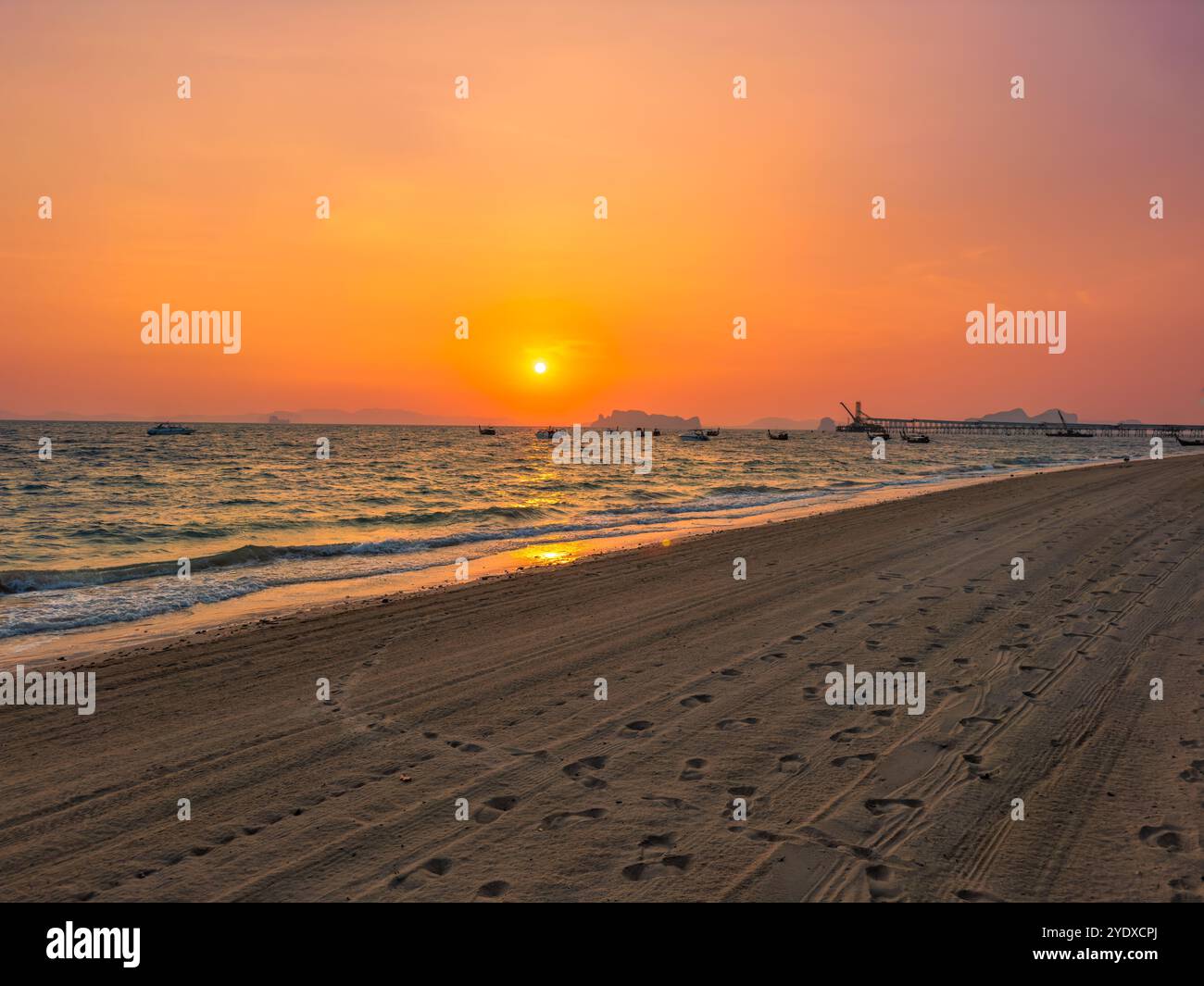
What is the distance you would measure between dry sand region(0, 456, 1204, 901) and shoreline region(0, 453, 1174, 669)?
92 centimetres

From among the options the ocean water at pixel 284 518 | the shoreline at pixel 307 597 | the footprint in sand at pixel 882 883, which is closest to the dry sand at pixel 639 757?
the footprint in sand at pixel 882 883

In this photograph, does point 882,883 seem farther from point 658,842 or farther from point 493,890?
point 493,890

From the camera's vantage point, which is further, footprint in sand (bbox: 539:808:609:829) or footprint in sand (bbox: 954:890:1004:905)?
footprint in sand (bbox: 539:808:609:829)

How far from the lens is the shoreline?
32.9ft

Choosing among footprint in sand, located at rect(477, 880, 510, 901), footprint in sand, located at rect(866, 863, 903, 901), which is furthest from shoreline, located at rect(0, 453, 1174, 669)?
footprint in sand, located at rect(866, 863, 903, 901)

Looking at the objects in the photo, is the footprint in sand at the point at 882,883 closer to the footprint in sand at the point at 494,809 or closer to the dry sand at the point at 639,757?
the dry sand at the point at 639,757

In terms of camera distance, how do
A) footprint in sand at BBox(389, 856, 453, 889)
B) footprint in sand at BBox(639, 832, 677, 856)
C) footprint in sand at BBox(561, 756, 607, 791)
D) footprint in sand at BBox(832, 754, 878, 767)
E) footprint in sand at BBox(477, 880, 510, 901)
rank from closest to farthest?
footprint in sand at BBox(477, 880, 510, 901) → footprint in sand at BBox(389, 856, 453, 889) → footprint in sand at BBox(639, 832, 677, 856) → footprint in sand at BBox(561, 756, 607, 791) → footprint in sand at BBox(832, 754, 878, 767)

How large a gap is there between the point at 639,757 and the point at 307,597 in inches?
369

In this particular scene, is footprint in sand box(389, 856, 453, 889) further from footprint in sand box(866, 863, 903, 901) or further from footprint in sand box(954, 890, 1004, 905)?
footprint in sand box(954, 890, 1004, 905)
